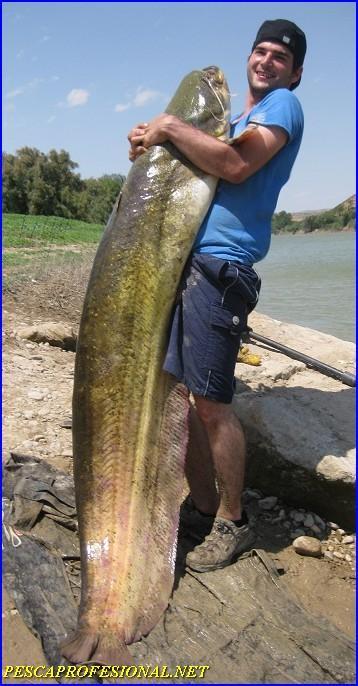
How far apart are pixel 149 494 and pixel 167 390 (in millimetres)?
553

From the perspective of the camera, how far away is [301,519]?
3652 mm

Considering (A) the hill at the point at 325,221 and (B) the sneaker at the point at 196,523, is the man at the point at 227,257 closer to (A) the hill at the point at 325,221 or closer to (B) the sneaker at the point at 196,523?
(B) the sneaker at the point at 196,523

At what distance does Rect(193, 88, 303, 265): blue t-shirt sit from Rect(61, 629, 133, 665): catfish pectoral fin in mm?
1886

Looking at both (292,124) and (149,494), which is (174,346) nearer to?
(149,494)

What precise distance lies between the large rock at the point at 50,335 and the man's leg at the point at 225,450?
3.49m

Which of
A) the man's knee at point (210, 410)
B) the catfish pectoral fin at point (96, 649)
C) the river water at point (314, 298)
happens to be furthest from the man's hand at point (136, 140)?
the river water at point (314, 298)

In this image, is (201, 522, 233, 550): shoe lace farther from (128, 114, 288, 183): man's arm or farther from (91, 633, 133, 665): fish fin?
(128, 114, 288, 183): man's arm

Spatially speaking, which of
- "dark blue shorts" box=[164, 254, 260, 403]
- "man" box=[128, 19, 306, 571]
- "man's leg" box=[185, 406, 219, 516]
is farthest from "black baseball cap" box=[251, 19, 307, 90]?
"man's leg" box=[185, 406, 219, 516]

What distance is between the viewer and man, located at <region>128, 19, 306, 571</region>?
9.39 feet

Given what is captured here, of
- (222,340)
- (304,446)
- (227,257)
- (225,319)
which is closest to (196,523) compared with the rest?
(304,446)

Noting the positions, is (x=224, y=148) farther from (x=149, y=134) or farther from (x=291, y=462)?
(x=291, y=462)

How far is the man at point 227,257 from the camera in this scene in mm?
2863

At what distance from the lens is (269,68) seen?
10.4 ft

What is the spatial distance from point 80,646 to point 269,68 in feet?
10.1
